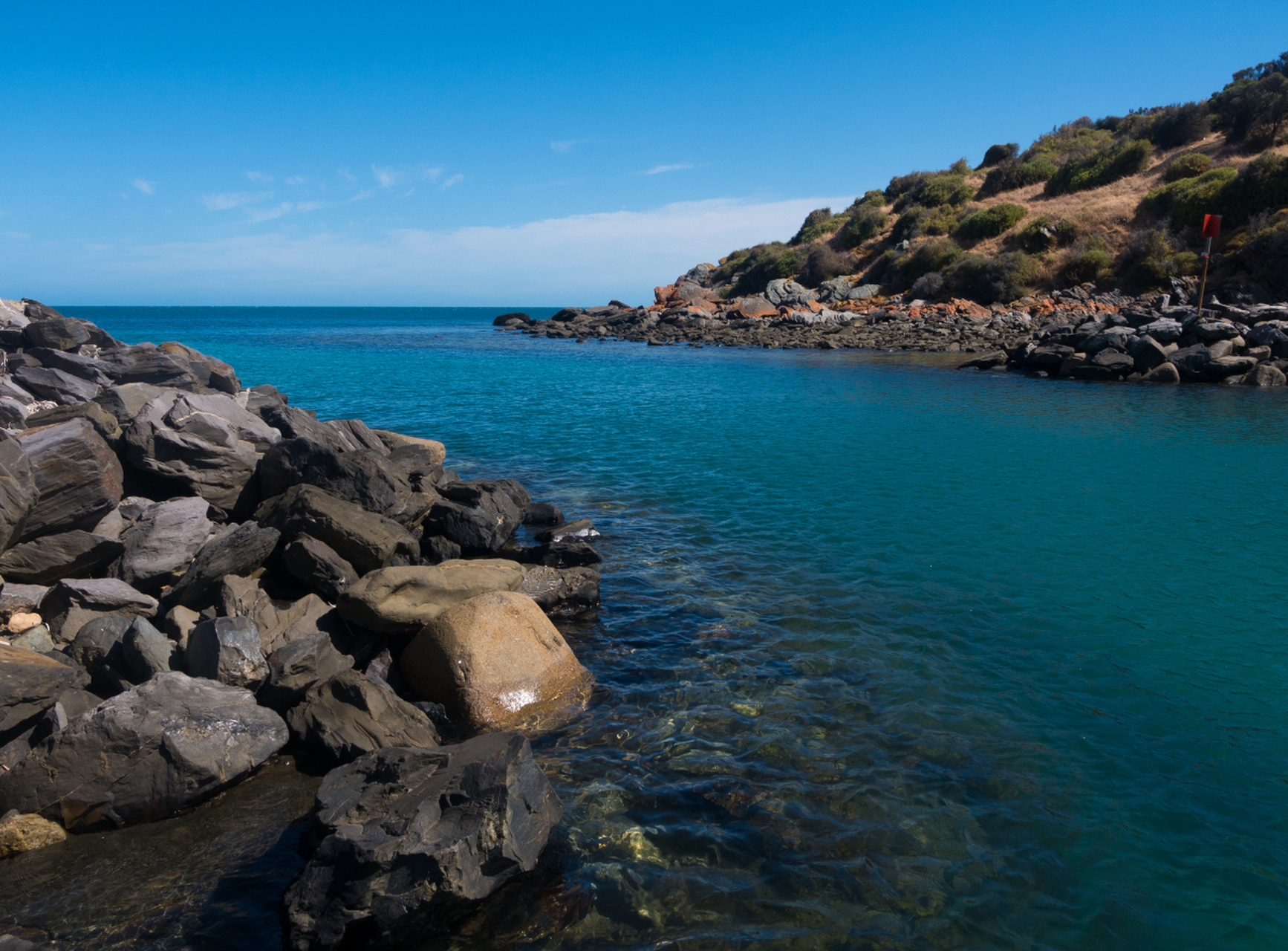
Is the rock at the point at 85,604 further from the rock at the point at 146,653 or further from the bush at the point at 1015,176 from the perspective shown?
the bush at the point at 1015,176

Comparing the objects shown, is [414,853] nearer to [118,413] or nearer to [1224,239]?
[118,413]

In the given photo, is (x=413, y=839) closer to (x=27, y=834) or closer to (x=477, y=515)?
(x=27, y=834)

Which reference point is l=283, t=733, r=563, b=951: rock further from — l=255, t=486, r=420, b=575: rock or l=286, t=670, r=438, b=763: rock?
l=255, t=486, r=420, b=575: rock

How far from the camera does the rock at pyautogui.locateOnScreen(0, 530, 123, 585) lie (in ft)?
28.0

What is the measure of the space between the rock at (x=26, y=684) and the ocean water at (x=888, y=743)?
1.15 meters

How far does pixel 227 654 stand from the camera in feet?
23.8

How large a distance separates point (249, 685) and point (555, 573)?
180 inches

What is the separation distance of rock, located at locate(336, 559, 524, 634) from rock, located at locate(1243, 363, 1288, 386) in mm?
36108

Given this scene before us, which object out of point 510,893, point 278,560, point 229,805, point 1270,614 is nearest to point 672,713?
point 510,893

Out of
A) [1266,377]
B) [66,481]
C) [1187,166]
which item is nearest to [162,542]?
[66,481]

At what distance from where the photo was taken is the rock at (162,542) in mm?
8992

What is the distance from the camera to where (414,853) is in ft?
16.2

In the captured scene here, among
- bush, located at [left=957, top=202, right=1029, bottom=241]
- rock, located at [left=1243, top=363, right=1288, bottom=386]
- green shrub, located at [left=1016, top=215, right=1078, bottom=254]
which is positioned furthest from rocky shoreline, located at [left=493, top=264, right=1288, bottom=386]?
bush, located at [left=957, top=202, right=1029, bottom=241]

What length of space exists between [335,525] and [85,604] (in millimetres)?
2743
